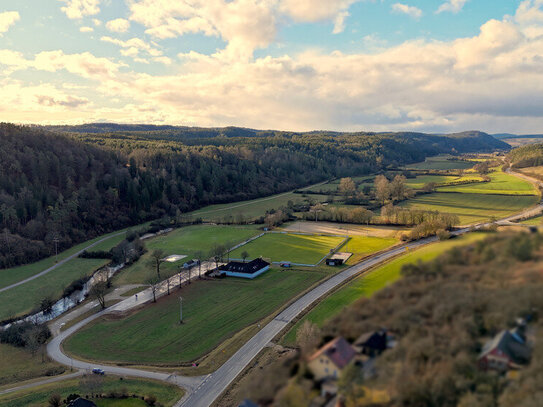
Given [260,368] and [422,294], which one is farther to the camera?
[260,368]

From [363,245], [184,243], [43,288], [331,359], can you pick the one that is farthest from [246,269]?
[331,359]

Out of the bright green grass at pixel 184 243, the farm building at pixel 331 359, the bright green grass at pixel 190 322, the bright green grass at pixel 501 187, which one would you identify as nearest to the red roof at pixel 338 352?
the farm building at pixel 331 359

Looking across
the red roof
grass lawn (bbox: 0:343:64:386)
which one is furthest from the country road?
the red roof

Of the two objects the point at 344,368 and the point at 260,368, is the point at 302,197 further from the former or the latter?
the point at 344,368

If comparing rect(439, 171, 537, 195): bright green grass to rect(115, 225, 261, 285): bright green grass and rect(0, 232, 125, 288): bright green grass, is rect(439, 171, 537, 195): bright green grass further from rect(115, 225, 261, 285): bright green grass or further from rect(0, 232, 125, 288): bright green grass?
rect(0, 232, 125, 288): bright green grass

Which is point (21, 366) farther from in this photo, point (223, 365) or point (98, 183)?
point (98, 183)

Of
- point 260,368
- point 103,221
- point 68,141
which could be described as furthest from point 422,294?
point 68,141
